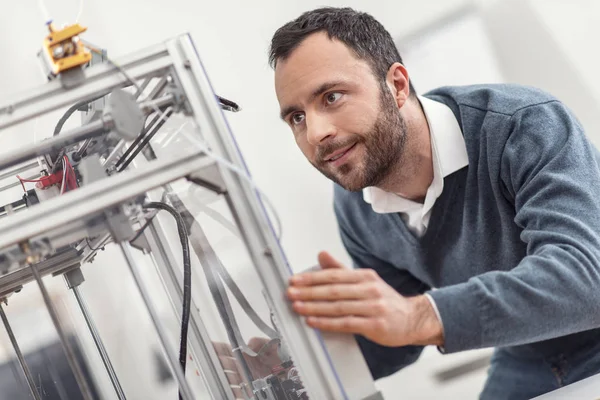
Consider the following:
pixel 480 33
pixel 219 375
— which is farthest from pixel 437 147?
pixel 480 33

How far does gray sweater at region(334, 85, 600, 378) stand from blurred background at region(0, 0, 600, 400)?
2.57ft

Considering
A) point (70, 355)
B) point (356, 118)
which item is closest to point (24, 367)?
point (70, 355)

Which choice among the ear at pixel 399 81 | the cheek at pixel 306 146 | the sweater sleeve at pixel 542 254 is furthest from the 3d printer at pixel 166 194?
the ear at pixel 399 81

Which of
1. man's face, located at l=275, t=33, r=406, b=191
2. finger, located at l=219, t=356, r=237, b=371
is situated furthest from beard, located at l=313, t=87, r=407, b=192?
finger, located at l=219, t=356, r=237, b=371

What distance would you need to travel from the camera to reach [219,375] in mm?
1105

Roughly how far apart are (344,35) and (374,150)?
23 cm

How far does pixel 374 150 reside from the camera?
131cm

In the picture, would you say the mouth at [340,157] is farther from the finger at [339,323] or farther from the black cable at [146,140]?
the finger at [339,323]

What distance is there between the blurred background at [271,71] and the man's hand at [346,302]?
47.1 inches

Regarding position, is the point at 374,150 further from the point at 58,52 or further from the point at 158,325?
the point at 58,52

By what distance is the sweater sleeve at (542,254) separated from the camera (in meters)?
0.88

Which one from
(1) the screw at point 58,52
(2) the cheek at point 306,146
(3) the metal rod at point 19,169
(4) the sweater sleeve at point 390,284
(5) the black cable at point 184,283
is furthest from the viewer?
(4) the sweater sleeve at point 390,284

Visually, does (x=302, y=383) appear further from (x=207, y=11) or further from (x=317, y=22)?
(x=207, y=11)

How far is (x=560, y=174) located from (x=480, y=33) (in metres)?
1.80
